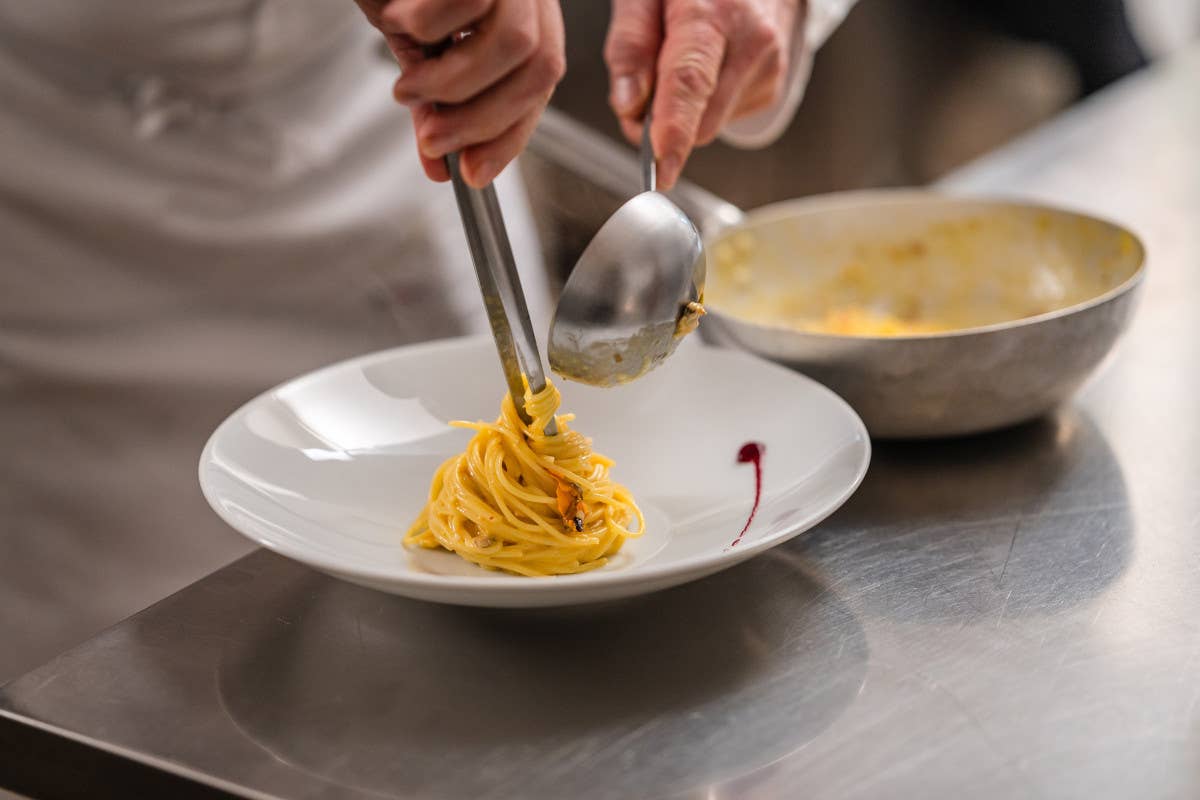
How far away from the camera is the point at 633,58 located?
1.19 m

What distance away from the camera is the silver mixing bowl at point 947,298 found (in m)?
1.00

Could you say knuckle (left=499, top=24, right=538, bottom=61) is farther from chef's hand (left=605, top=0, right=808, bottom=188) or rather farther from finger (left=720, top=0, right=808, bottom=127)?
finger (left=720, top=0, right=808, bottom=127)

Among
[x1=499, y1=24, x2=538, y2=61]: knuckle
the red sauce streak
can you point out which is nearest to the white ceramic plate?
the red sauce streak

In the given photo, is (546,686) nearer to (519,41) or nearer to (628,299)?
(628,299)

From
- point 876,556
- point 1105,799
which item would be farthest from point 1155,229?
point 1105,799

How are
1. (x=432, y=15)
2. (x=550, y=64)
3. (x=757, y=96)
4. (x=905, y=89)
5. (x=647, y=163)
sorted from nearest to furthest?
(x=432, y=15), (x=550, y=64), (x=647, y=163), (x=757, y=96), (x=905, y=89)

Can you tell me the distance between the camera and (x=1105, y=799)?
65 centimetres

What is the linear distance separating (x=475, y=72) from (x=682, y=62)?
370 mm

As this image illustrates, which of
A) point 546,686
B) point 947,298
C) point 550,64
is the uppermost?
point 550,64

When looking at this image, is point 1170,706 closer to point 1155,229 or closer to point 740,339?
point 740,339

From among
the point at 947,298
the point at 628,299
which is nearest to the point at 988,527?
the point at 628,299

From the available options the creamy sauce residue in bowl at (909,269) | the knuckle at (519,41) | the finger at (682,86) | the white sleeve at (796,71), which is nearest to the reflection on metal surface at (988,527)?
the creamy sauce residue in bowl at (909,269)

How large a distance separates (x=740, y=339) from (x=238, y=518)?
19.6 inches

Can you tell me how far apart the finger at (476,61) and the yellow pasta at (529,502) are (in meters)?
0.25
